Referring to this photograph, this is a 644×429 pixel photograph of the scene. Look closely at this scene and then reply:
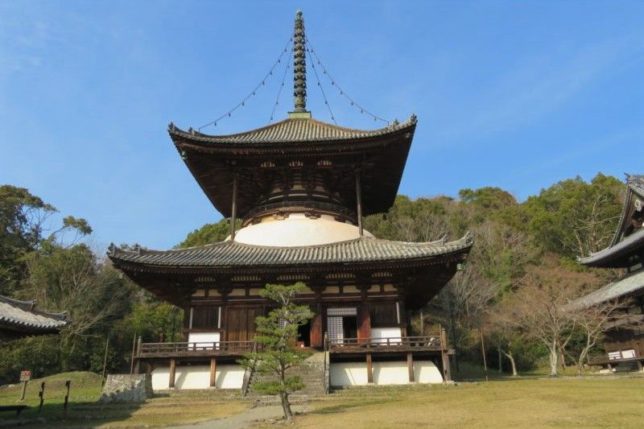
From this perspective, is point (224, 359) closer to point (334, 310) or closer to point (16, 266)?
point (334, 310)

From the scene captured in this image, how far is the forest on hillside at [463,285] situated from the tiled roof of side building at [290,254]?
14.6 meters

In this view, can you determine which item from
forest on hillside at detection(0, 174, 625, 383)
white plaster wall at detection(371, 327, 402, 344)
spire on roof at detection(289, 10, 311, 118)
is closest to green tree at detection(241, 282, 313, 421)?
white plaster wall at detection(371, 327, 402, 344)

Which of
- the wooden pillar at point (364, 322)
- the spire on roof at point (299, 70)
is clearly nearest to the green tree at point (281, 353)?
the wooden pillar at point (364, 322)

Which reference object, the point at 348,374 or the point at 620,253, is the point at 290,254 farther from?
the point at 620,253

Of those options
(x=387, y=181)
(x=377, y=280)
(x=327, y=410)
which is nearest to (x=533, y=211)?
(x=387, y=181)

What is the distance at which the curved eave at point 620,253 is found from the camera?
101 feet

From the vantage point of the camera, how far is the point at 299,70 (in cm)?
3244

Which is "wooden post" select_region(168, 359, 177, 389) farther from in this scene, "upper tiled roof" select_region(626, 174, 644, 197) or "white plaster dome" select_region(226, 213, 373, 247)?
"upper tiled roof" select_region(626, 174, 644, 197)

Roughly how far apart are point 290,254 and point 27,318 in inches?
398

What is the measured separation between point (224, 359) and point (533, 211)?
5073cm

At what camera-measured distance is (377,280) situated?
71.2 ft

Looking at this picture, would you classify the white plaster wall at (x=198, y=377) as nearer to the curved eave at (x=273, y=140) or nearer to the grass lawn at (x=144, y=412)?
the grass lawn at (x=144, y=412)

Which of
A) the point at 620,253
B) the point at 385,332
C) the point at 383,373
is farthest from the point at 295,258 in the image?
the point at 620,253

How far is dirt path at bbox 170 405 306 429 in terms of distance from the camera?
481 inches
